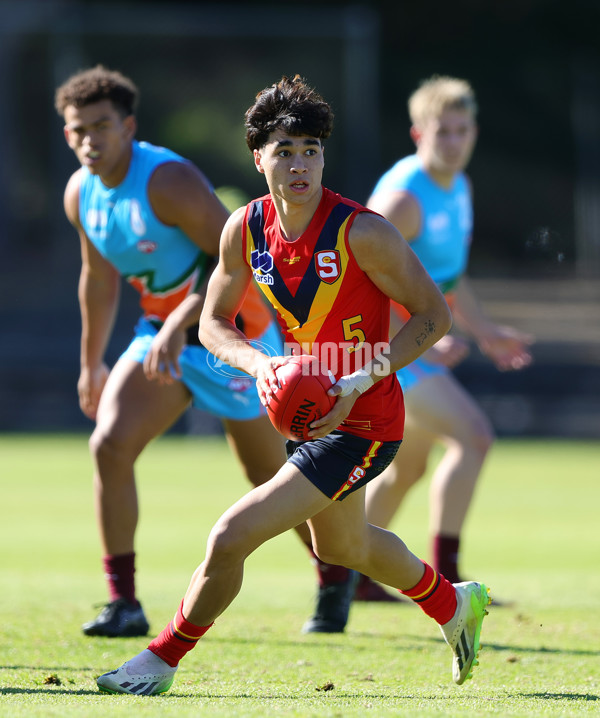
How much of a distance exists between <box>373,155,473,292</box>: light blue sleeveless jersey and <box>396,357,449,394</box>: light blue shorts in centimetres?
51

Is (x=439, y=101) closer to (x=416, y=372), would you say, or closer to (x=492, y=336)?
(x=492, y=336)

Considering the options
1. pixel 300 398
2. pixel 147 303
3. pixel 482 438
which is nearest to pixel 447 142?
pixel 482 438

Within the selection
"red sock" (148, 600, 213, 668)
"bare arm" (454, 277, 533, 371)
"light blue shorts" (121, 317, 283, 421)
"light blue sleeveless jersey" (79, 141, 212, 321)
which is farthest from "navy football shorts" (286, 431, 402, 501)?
"bare arm" (454, 277, 533, 371)

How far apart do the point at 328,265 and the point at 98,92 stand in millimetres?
2110

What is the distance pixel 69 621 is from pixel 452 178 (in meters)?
3.23

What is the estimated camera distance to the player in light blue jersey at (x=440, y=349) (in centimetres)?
683

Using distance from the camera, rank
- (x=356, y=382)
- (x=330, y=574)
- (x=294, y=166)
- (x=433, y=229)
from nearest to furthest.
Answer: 1. (x=356, y=382)
2. (x=294, y=166)
3. (x=330, y=574)
4. (x=433, y=229)

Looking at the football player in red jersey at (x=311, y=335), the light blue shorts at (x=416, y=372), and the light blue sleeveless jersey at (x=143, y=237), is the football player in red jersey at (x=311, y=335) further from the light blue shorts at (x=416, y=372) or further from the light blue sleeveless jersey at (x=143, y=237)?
the light blue shorts at (x=416, y=372)

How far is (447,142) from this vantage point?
704cm

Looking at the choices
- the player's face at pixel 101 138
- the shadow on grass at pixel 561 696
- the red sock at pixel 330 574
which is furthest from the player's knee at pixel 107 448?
the shadow on grass at pixel 561 696

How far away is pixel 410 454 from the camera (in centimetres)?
716

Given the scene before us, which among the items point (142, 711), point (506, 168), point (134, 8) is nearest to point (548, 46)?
point (506, 168)

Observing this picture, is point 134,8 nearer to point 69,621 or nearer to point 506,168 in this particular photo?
point 506,168

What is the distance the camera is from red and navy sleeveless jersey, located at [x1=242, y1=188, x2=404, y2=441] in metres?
4.65
